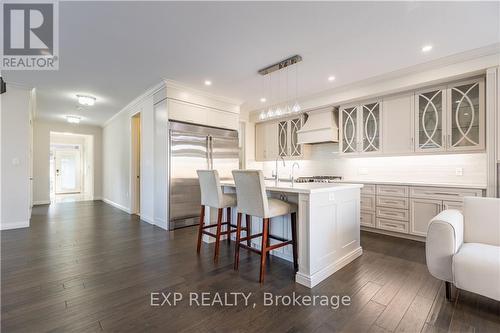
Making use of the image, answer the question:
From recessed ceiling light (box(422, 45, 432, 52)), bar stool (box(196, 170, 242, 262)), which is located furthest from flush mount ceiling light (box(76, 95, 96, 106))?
recessed ceiling light (box(422, 45, 432, 52))

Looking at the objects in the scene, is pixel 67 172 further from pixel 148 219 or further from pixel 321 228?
pixel 321 228

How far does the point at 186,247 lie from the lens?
3.21 m

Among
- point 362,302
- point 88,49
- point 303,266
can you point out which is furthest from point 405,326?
point 88,49

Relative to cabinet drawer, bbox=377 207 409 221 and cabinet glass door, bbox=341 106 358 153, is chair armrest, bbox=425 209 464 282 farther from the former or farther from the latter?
cabinet glass door, bbox=341 106 358 153

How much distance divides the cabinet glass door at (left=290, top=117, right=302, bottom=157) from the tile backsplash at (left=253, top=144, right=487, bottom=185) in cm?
34

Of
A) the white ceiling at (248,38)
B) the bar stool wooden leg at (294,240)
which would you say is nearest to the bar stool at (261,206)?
the bar stool wooden leg at (294,240)

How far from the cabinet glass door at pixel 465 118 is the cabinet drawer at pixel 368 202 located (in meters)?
1.31

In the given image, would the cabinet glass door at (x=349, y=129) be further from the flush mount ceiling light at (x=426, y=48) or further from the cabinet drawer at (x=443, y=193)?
the flush mount ceiling light at (x=426, y=48)

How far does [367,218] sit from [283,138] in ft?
8.57

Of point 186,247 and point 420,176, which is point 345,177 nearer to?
point 420,176

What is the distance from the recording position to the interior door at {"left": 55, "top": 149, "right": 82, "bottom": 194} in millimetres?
9852

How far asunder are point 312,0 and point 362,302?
8.56 feet

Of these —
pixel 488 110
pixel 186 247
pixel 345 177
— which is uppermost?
pixel 488 110

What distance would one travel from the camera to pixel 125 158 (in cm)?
590
